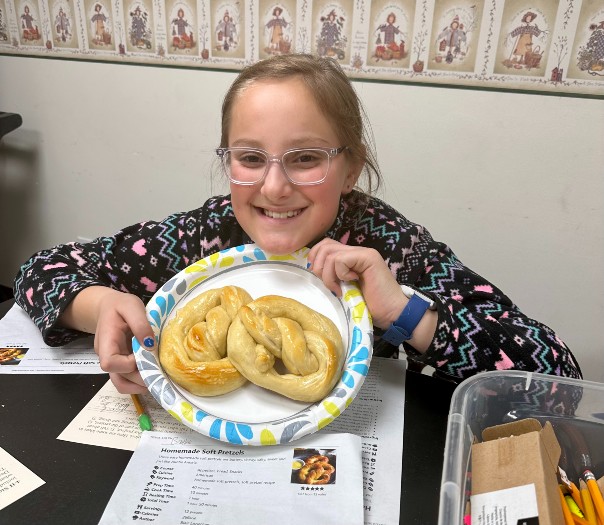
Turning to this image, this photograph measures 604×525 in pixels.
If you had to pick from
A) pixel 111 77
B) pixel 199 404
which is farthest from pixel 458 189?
pixel 111 77

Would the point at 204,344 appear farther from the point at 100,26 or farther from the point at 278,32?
the point at 100,26

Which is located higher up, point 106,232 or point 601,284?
point 601,284

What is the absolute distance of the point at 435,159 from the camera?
1.35 metres

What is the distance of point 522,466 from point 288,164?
1.56 feet

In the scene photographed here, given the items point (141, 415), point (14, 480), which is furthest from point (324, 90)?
point (14, 480)

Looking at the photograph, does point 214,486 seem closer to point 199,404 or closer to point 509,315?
point 199,404

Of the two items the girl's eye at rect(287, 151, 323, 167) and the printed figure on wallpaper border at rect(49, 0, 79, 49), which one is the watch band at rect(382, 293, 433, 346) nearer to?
the girl's eye at rect(287, 151, 323, 167)

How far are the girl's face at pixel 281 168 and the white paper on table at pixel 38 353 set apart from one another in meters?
0.32

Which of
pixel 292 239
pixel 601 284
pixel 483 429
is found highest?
pixel 292 239

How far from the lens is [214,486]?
526 millimetres

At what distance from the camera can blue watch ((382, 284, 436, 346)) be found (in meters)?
0.68

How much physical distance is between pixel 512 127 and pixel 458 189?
21cm

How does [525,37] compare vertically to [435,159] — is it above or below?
above

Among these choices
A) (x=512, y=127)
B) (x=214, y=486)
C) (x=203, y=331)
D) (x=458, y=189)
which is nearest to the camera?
(x=214, y=486)
